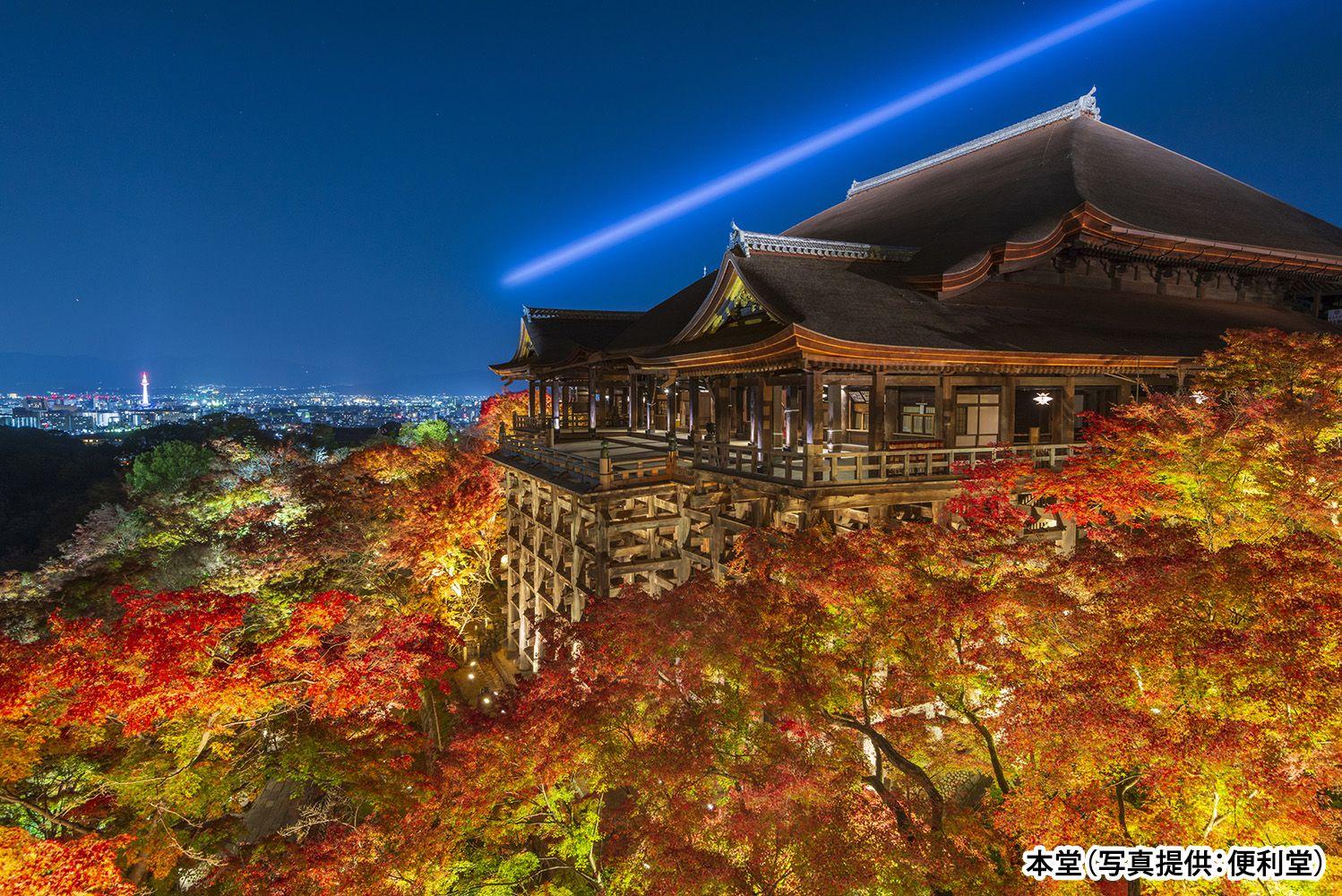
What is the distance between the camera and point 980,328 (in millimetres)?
15141

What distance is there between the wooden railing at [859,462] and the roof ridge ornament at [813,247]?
5.46 meters

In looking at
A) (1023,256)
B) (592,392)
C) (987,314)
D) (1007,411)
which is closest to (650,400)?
(592,392)

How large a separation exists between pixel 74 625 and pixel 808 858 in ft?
38.9

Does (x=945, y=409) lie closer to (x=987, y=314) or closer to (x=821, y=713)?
(x=987, y=314)

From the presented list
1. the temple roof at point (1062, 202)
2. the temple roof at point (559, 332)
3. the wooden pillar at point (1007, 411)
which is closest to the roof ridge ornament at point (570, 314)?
the temple roof at point (559, 332)

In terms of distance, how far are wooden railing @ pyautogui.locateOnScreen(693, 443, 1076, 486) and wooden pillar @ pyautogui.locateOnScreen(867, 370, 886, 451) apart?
0.39 meters

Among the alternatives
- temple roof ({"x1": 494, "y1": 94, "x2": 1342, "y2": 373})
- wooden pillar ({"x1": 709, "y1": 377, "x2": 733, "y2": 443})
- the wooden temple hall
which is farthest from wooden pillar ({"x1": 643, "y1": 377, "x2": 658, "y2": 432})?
wooden pillar ({"x1": 709, "y1": 377, "x2": 733, "y2": 443})

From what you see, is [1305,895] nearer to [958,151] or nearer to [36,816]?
[36,816]

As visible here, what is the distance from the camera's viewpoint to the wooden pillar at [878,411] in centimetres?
1399

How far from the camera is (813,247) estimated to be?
17.1 m

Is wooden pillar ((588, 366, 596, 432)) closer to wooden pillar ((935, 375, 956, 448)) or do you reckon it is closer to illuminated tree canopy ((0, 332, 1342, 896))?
illuminated tree canopy ((0, 332, 1342, 896))

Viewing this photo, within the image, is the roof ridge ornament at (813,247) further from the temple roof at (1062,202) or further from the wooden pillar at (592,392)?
the wooden pillar at (592,392)

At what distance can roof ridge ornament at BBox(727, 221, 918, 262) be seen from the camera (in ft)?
52.7

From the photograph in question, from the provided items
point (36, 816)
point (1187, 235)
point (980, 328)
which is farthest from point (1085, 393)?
point (36, 816)
